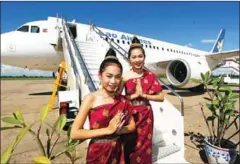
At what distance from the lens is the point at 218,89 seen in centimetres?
378

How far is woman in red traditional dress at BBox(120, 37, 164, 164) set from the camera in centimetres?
223

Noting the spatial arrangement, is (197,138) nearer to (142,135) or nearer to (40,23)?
(142,135)

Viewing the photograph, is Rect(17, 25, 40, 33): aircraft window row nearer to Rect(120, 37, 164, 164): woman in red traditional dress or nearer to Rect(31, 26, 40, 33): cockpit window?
Rect(31, 26, 40, 33): cockpit window

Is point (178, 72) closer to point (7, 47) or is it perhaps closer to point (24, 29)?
point (24, 29)

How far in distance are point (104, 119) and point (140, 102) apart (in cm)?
73

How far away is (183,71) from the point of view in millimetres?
11016

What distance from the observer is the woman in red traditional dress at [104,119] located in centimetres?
156

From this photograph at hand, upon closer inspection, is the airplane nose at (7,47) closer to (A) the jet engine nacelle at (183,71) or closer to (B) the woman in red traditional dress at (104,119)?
(A) the jet engine nacelle at (183,71)

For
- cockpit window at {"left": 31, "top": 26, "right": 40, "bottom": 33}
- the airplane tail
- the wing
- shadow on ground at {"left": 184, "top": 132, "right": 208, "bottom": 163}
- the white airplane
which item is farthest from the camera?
the airplane tail

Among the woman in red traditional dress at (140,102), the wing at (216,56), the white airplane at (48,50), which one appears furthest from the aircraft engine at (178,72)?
the woman in red traditional dress at (140,102)

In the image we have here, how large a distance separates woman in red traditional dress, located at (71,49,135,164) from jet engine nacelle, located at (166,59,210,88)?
27.4 feet

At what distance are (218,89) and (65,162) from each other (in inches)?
116

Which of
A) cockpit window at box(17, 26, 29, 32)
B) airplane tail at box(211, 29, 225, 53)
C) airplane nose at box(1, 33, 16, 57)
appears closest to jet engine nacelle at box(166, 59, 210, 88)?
cockpit window at box(17, 26, 29, 32)

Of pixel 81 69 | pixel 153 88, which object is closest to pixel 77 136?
pixel 153 88
